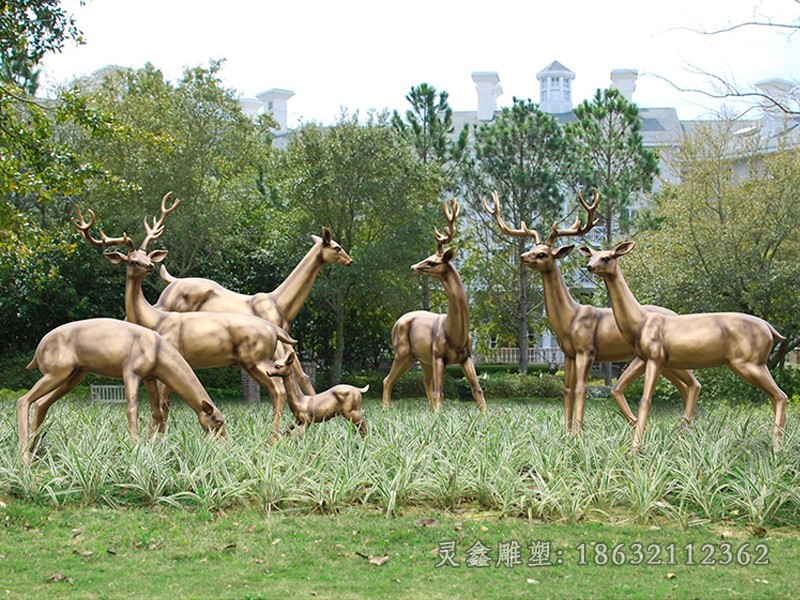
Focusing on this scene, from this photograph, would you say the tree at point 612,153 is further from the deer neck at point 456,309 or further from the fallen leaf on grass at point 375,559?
the fallen leaf on grass at point 375,559

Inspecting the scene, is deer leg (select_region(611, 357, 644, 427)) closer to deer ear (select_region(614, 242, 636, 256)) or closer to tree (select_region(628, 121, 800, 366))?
deer ear (select_region(614, 242, 636, 256))

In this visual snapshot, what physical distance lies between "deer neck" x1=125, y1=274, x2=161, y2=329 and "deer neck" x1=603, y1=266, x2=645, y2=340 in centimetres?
507

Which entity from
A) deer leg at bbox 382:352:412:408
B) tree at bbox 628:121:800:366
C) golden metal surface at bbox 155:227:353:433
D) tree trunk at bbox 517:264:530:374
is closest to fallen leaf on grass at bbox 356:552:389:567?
golden metal surface at bbox 155:227:353:433

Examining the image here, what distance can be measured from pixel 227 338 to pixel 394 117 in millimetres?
19227

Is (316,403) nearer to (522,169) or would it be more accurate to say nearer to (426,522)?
(426,522)

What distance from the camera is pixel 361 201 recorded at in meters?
23.8

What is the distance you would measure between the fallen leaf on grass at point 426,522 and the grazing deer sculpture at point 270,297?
4455 millimetres

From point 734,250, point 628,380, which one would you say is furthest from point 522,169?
point 628,380

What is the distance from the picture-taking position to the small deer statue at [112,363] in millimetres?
8609

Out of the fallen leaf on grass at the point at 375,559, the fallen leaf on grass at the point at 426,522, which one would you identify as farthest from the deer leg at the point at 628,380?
the fallen leaf on grass at the point at 375,559

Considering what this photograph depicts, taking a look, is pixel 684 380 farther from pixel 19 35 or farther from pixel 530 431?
pixel 19 35

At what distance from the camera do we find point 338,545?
647cm

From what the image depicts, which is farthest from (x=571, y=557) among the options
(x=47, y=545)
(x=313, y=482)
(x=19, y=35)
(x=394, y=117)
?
(x=394, y=117)

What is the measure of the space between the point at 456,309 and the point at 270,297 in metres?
2.47
